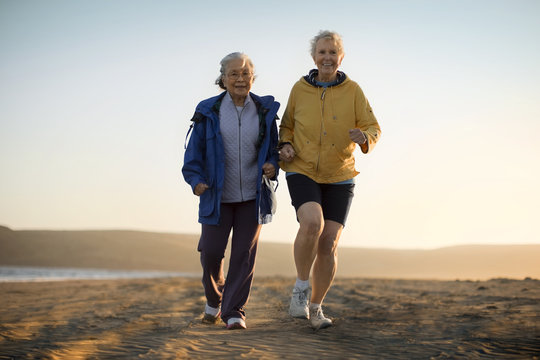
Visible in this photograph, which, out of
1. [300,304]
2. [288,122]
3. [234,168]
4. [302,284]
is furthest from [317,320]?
[288,122]

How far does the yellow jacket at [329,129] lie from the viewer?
16.6 feet

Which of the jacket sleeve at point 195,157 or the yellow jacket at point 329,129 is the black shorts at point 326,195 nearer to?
the yellow jacket at point 329,129

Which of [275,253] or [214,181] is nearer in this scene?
[214,181]

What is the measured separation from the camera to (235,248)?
5.48 metres

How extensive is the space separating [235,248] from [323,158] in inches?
50.2

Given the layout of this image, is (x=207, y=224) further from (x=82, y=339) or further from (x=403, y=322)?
(x=403, y=322)

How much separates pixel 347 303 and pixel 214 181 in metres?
3.77

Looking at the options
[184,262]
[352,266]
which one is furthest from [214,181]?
[352,266]

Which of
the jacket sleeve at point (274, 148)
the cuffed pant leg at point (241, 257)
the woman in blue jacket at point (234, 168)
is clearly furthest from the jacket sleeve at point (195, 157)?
the jacket sleeve at point (274, 148)

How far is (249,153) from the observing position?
529 cm

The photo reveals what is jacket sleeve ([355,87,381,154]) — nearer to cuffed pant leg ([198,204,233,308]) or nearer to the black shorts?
the black shorts

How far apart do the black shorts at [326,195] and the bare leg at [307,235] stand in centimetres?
11

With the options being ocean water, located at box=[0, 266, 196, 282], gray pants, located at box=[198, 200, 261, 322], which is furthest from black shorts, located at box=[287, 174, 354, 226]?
ocean water, located at box=[0, 266, 196, 282]

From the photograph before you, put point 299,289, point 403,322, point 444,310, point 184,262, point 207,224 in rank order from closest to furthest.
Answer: point 299,289 → point 207,224 → point 403,322 → point 444,310 → point 184,262
